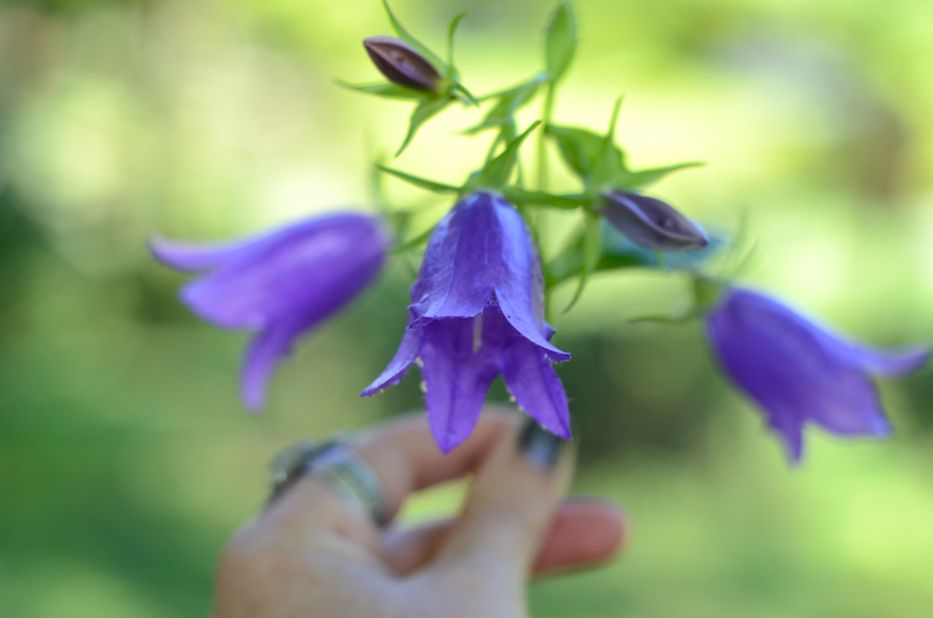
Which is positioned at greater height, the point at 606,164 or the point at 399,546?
the point at 606,164

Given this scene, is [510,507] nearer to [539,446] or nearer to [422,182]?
[539,446]

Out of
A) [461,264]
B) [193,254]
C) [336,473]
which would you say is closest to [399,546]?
[336,473]

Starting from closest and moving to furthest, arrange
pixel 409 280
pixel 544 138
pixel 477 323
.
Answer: pixel 477 323
pixel 544 138
pixel 409 280

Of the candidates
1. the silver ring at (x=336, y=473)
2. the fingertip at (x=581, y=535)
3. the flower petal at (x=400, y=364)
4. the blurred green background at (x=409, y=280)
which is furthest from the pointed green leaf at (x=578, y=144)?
the blurred green background at (x=409, y=280)

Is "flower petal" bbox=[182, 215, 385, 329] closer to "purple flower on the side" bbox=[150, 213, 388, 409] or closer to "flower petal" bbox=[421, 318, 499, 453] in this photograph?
"purple flower on the side" bbox=[150, 213, 388, 409]

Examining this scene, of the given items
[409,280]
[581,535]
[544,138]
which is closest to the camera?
[544,138]

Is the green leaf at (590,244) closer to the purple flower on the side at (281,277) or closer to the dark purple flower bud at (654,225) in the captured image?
the dark purple flower bud at (654,225)
